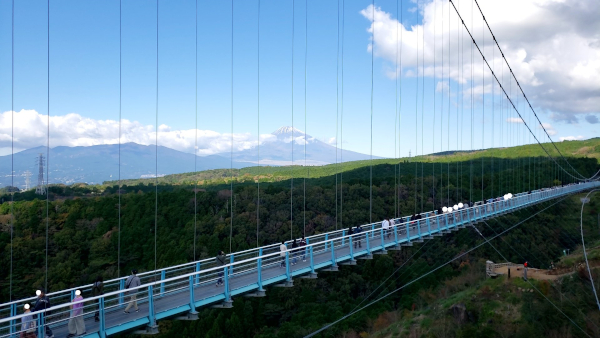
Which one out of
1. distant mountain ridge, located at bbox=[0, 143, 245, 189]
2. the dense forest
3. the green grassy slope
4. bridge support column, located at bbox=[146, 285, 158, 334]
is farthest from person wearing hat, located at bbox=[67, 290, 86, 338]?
the dense forest

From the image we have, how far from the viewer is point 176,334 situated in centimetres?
3294

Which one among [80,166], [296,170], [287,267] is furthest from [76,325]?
[296,170]

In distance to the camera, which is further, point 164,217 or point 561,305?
point 164,217

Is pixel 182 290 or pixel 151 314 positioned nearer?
pixel 151 314

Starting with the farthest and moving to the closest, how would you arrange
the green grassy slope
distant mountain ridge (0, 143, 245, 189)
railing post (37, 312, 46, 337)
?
the green grassy slope, distant mountain ridge (0, 143, 245, 189), railing post (37, 312, 46, 337)

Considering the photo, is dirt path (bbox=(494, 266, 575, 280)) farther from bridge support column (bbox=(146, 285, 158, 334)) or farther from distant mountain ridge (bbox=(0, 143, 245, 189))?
bridge support column (bbox=(146, 285, 158, 334))

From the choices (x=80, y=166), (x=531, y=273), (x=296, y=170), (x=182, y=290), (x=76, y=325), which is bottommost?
(x=531, y=273)

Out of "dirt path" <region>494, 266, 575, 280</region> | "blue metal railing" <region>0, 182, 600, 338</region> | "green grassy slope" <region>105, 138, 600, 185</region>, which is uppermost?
"green grassy slope" <region>105, 138, 600, 185</region>

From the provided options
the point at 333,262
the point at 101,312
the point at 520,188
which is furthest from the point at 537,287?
the point at 520,188

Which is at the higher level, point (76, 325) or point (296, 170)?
point (296, 170)

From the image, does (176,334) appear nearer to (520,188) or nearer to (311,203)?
(311,203)

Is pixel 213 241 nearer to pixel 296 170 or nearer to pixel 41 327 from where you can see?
pixel 41 327

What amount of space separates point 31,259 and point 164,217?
10.3 m

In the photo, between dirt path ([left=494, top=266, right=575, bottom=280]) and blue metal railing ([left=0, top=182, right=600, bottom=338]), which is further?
dirt path ([left=494, top=266, right=575, bottom=280])
